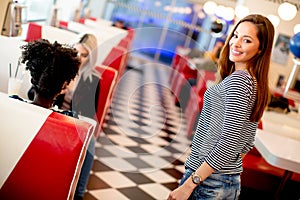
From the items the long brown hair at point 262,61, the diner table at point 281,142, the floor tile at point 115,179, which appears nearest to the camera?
the long brown hair at point 262,61

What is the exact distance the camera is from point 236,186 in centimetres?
152

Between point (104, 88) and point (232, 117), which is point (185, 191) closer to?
point (232, 117)

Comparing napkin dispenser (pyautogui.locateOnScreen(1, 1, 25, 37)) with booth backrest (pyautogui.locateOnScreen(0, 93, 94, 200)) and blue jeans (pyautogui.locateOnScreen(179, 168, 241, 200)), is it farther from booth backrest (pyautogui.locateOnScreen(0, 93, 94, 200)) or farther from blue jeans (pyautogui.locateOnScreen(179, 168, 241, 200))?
blue jeans (pyautogui.locateOnScreen(179, 168, 241, 200))

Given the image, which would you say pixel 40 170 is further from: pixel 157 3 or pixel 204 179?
pixel 157 3

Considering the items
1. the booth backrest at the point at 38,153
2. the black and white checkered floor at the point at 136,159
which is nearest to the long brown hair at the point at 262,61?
the black and white checkered floor at the point at 136,159

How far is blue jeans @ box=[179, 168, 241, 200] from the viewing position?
1474mm

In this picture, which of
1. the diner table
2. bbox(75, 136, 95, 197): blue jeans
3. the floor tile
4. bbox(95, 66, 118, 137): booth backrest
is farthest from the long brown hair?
the floor tile

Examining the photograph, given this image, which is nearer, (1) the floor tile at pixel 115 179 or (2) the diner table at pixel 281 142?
(2) the diner table at pixel 281 142

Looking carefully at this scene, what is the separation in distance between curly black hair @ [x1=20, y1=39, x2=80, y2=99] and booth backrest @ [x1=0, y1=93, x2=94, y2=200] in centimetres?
30

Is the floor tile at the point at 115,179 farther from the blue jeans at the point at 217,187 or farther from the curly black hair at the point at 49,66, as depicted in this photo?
the blue jeans at the point at 217,187

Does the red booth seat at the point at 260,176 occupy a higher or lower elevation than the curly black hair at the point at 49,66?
lower

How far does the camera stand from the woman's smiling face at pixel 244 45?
1.44m

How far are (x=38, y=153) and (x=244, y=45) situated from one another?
2.69ft

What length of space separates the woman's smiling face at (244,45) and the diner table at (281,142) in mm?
1191
